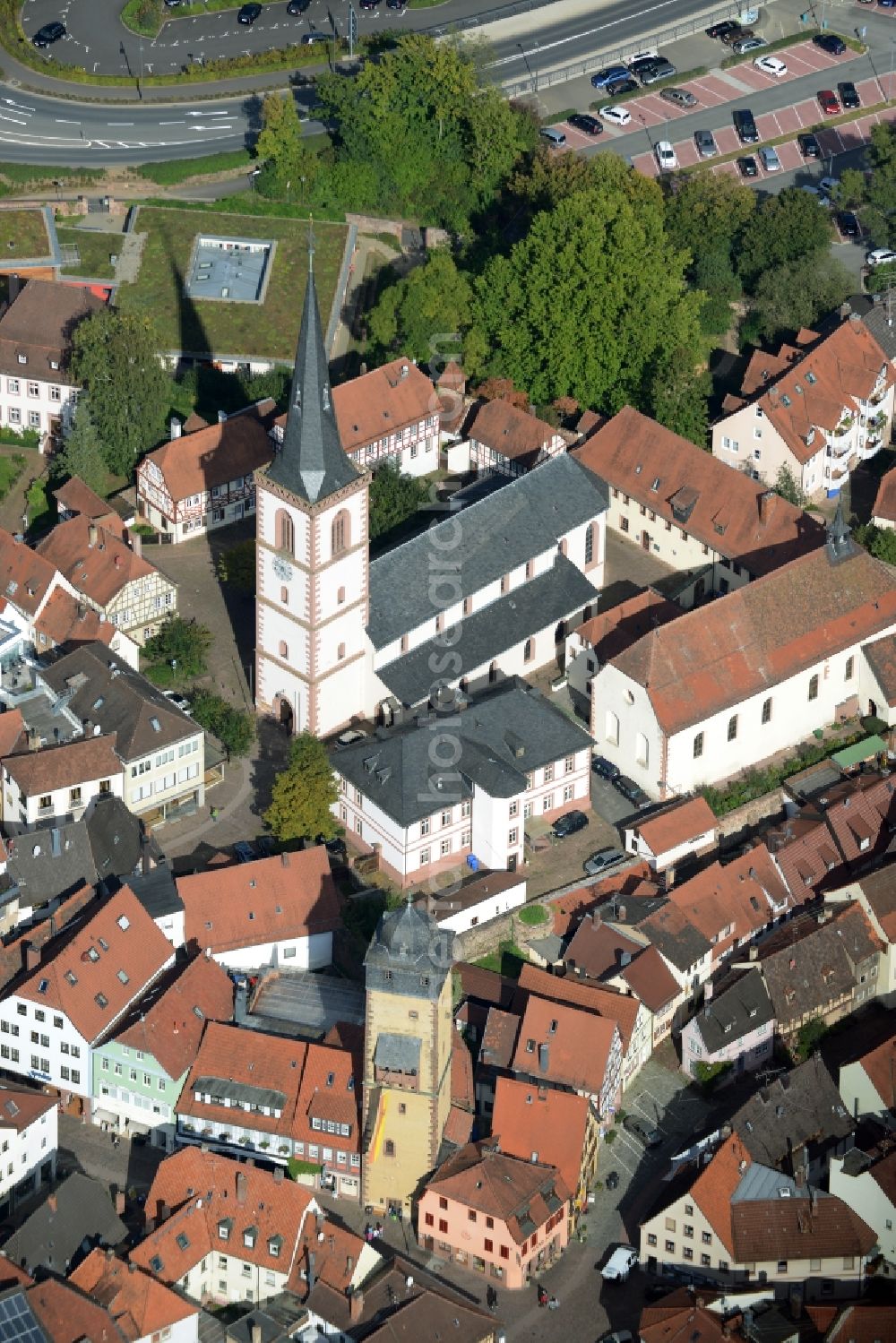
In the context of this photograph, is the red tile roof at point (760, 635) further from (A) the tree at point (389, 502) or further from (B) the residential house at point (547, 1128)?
(B) the residential house at point (547, 1128)

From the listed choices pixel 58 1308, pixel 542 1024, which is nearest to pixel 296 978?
pixel 542 1024

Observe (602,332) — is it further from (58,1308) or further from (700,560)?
(58,1308)

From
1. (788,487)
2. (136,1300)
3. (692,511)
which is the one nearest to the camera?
(136,1300)

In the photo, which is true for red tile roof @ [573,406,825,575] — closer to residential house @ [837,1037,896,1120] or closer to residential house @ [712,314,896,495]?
residential house @ [712,314,896,495]

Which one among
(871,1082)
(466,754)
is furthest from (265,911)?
(871,1082)

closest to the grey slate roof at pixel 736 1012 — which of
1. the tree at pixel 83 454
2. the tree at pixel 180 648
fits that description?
the tree at pixel 180 648

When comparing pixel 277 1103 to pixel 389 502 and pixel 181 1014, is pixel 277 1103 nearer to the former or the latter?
pixel 181 1014

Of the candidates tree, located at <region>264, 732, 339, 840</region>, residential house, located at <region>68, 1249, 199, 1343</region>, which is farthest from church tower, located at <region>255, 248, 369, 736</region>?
residential house, located at <region>68, 1249, 199, 1343</region>
